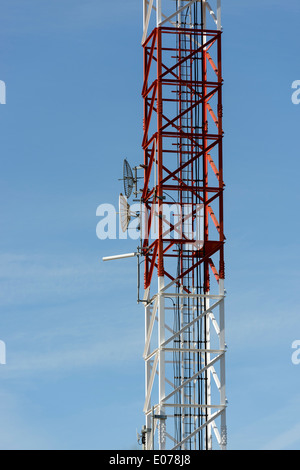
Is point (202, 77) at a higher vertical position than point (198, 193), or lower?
higher

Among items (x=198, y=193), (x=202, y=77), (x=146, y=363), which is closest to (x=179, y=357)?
(x=146, y=363)

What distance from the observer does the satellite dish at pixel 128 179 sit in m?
89.9

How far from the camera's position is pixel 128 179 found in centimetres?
8994

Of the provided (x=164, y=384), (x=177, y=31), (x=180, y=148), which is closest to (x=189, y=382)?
(x=164, y=384)

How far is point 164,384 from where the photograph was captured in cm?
8612

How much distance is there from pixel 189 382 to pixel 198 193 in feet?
35.8

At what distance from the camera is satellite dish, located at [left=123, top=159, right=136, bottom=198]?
295 ft

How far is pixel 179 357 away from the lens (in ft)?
295

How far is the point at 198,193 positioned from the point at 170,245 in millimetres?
3619
